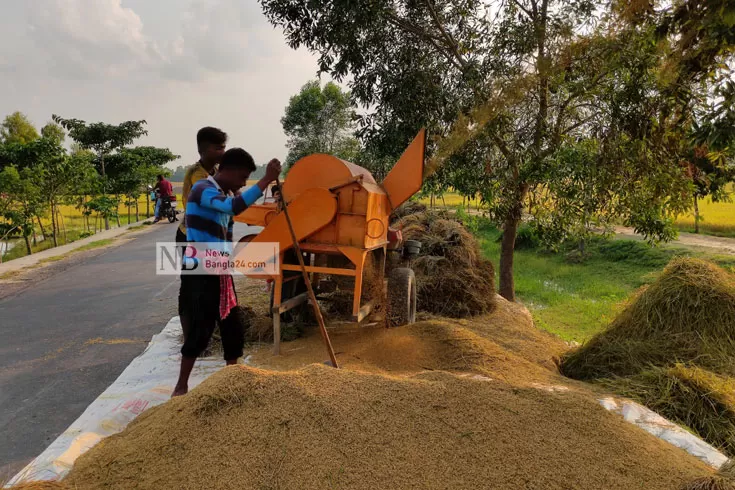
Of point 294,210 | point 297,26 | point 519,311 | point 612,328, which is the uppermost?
point 297,26

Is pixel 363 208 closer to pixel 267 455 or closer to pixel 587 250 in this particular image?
pixel 267 455

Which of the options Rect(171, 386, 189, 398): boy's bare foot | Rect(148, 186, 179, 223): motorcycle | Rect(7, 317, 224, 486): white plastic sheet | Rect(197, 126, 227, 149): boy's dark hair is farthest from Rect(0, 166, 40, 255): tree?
Rect(171, 386, 189, 398): boy's bare foot

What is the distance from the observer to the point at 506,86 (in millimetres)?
5332

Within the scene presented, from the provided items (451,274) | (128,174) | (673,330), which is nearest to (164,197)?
(128,174)

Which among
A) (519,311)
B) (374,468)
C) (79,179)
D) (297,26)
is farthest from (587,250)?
(79,179)

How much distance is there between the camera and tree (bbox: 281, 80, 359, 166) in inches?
912

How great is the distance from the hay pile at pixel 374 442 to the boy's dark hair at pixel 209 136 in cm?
182

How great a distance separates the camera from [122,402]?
316 cm

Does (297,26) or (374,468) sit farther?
(297,26)

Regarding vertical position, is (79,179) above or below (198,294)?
above

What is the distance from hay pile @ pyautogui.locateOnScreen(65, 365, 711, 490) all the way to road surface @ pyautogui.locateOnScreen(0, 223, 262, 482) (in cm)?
108

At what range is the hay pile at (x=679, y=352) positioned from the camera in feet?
9.62

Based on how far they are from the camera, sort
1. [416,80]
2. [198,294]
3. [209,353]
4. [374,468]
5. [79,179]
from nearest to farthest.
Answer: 1. [374,468]
2. [198,294]
3. [209,353]
4. [416,80]
5. [79,179]

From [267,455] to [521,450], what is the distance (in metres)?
1.11
